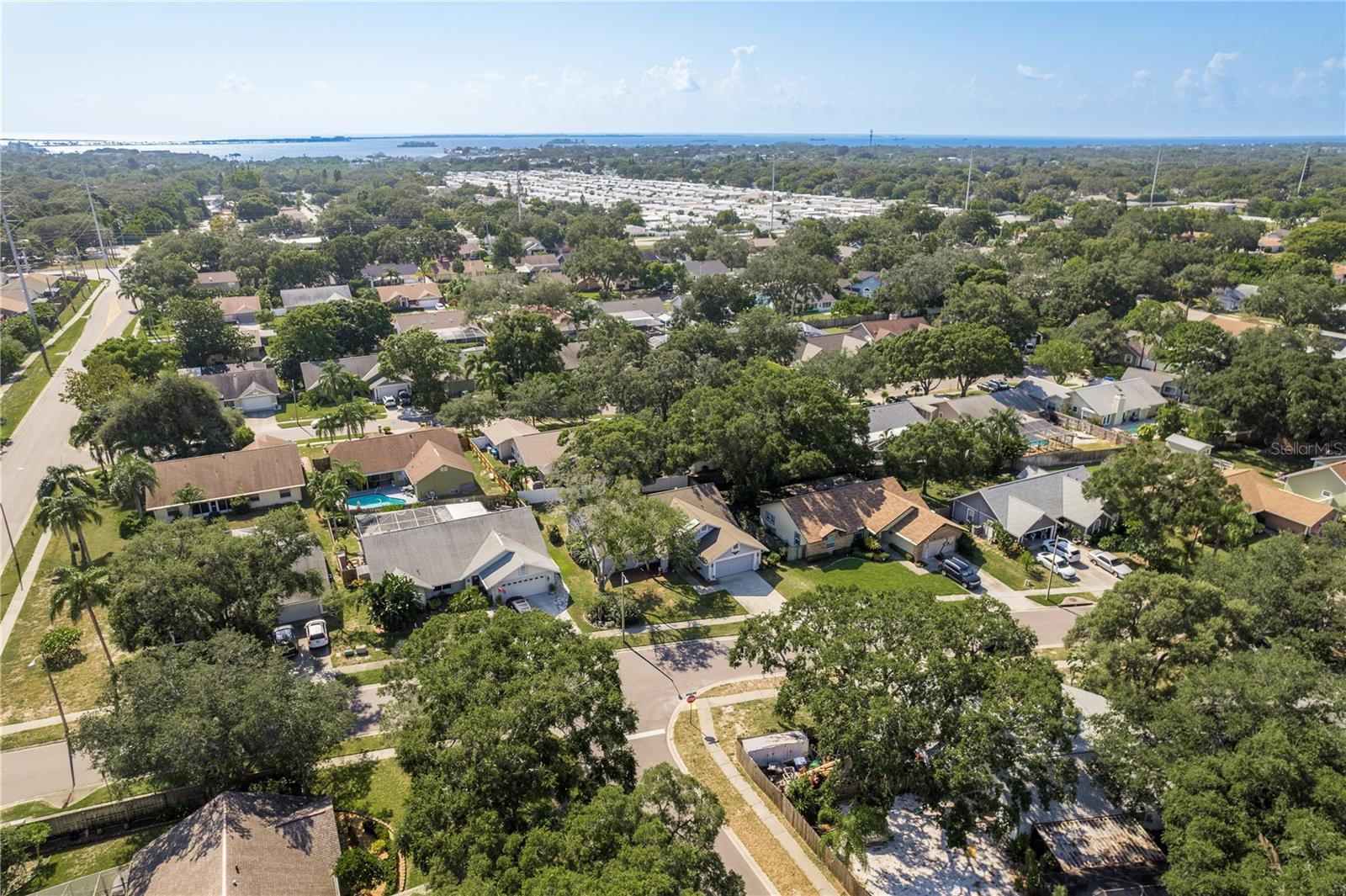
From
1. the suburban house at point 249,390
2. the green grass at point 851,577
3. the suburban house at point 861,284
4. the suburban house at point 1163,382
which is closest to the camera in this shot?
the green grass at point 851,577

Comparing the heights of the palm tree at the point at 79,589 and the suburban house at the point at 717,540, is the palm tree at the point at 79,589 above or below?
above

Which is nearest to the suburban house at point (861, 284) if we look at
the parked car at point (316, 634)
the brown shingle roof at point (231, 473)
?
the brown shingle roof at point (231, 473)

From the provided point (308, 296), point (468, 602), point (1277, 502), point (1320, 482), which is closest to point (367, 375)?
point (308, 296)

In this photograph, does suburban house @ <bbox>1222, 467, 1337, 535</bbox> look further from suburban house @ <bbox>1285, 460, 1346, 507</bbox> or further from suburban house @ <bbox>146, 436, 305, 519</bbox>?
suburban house @ <bbox>146, 436, 305, 519</bbox>

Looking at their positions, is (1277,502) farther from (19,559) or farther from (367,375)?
(19,559)

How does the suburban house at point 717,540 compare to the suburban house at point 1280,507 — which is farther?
the suburban house at point 1280,507

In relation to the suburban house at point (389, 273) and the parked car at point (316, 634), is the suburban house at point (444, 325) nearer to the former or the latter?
the suburban house at point (389, 273)
